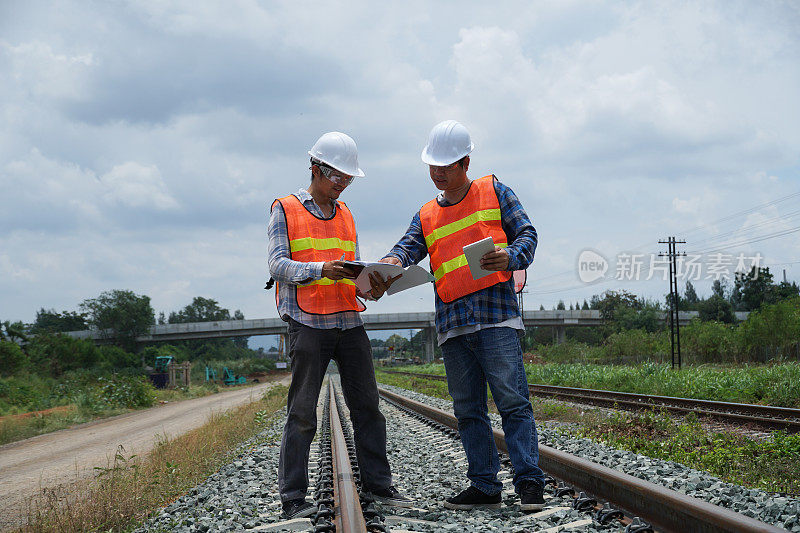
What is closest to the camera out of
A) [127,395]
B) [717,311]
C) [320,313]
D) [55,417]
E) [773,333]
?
[320,313]

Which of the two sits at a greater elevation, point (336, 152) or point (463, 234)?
point (336, 152)

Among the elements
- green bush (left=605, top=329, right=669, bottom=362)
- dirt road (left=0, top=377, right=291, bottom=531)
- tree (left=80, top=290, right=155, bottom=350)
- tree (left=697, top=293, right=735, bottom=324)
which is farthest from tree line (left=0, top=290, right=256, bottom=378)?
tree (left=697, top=293, right=735, bottom=324)

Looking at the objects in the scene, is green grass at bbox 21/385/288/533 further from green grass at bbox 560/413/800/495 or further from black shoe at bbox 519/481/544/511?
green grass at bbox 560/413/800/495

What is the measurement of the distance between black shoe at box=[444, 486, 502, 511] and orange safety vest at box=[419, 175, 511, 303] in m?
1.06

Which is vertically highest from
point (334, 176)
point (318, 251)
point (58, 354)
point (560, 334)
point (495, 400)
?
point (334, 176)

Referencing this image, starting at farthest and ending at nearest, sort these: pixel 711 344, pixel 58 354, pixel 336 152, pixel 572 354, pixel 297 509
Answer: pixel 572 354 < pixel 58 354 < pixel 711 344 < pixel 336 152 < pixel 297 509

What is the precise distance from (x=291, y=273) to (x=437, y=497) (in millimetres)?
1648

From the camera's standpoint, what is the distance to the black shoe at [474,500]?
139 inches

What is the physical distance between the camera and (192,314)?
138m

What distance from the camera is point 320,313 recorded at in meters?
3.73

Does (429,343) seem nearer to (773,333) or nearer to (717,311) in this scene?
(717,311)

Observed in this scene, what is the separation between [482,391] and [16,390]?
30.2m

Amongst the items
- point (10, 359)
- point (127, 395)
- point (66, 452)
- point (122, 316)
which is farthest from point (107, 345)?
point (66, 452)

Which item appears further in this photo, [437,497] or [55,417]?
[55,417]
